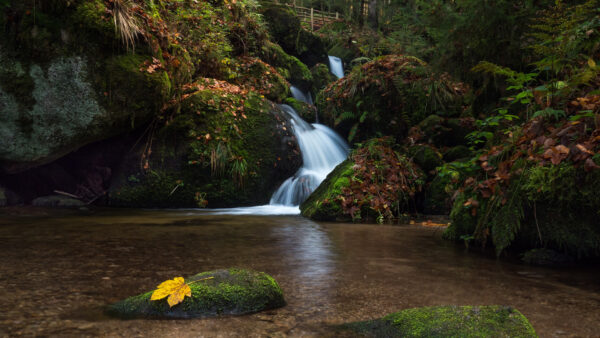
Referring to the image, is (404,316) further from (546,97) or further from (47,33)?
(47,33)

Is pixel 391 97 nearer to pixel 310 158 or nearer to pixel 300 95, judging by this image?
pixel 310 158

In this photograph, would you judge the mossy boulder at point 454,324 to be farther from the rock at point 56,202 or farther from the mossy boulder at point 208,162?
the rock at point 56,202

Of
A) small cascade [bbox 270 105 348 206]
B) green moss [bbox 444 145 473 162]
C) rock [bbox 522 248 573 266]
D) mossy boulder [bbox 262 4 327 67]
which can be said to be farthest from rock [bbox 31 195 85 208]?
mossy boulder [bbox 262 4 327 67]

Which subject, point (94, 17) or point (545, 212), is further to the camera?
point (94, 17)

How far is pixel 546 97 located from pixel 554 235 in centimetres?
151

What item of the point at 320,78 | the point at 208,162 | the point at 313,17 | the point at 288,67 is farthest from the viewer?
the point at 313,17

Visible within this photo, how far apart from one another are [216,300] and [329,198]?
15.5 ft

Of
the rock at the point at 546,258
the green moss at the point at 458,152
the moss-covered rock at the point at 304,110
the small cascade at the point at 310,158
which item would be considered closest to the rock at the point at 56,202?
the small cascade at the point at 310,158

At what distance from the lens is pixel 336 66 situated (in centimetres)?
1950

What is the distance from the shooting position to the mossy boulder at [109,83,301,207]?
8492mm

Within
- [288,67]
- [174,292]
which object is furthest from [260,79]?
[174,292]

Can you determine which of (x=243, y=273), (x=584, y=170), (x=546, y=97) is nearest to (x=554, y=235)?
(x=584, y=170)

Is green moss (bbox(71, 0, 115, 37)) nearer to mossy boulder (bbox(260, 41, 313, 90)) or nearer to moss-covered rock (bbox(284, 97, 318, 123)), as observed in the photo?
moss-covered rock (bbox(284, 97, 318, 123))

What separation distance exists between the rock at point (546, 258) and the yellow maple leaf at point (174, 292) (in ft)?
9.92
